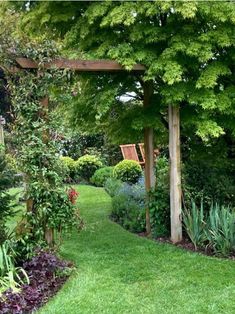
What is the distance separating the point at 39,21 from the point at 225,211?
334cm

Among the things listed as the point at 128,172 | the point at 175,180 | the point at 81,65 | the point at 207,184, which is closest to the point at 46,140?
the point at 81,65

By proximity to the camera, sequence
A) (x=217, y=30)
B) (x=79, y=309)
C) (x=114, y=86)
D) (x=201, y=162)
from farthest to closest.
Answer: (x=201, y=162)
(x=114, y=86)
(x=217, y=30)
(x=79, y=309)

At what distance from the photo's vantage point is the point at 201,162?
583cm

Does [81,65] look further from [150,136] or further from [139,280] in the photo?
[139,280]

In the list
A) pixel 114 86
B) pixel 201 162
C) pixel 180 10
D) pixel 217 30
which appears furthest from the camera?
pixel 201 162

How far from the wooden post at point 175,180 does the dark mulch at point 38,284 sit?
1.47 metres

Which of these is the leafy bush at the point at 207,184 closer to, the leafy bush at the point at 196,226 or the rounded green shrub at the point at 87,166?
the leafy bush at the point at 196,226

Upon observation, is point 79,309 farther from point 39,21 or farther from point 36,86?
point 39,21

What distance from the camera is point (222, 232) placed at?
184 inches

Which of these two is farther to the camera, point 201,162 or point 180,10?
point 201,162

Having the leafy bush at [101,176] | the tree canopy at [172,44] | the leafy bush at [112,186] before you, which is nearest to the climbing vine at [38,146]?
the tree canopy at [172,44]

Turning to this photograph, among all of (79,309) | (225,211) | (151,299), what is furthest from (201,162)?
(79,309)

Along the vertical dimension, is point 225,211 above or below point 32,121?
below

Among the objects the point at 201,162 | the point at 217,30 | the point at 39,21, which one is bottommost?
the point at 201,162
